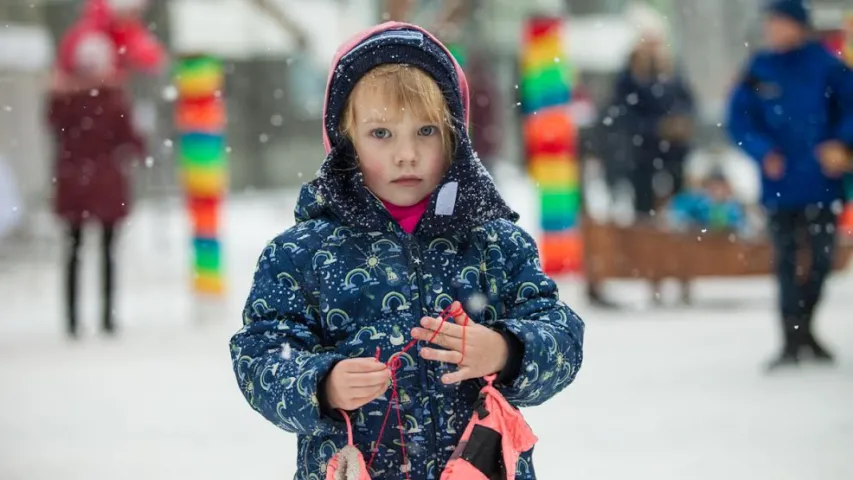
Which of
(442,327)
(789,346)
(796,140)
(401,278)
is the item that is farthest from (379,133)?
(789,346)

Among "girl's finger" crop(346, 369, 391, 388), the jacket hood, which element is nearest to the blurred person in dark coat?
the jacket hood

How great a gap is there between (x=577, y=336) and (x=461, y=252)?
247 mm

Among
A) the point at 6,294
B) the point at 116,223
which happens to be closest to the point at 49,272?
the point at 6,294

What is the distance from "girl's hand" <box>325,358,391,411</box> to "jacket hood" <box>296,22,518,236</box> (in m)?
0.30

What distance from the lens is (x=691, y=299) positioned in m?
8.41

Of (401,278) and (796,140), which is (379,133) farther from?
(796,140)

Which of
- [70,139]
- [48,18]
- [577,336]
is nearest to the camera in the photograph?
[577,336]

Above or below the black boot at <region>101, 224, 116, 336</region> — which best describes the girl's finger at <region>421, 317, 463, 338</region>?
below

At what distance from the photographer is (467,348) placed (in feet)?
6.45

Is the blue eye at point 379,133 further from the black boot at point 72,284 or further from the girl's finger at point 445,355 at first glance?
the black boot at point 72,284

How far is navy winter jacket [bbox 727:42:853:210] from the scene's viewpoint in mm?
5715

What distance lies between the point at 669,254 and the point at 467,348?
6159 millimetres

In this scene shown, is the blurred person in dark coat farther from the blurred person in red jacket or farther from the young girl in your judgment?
the young girl

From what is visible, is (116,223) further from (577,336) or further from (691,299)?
(577,336)
